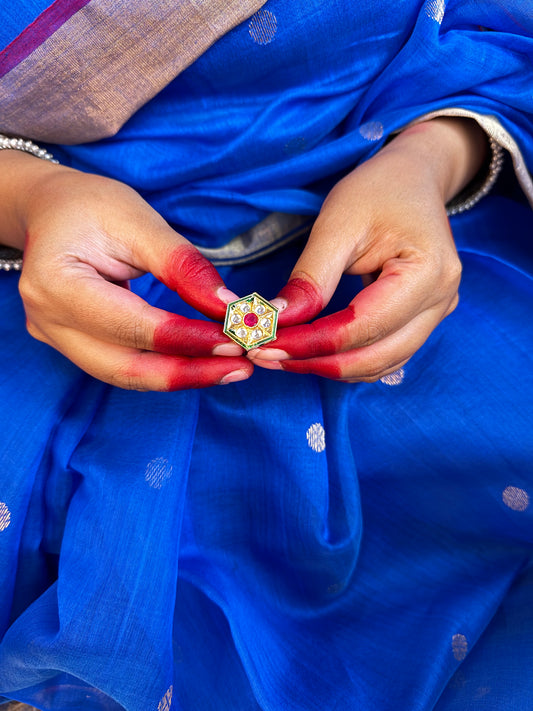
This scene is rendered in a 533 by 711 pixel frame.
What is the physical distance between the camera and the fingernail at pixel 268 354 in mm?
544

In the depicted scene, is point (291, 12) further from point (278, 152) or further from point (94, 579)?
point (94, 579)

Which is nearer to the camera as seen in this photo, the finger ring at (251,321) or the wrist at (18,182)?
the finger ring at (251,321)

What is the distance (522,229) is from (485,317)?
213mm

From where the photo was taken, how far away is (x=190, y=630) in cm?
62

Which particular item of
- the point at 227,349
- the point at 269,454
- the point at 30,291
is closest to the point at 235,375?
the point at 227,349

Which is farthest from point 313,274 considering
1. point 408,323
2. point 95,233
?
point 95,233

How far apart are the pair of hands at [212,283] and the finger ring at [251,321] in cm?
2

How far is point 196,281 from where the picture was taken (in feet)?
1.76

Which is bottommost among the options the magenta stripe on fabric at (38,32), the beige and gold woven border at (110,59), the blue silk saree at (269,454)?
the blue silk saree at (269,454)

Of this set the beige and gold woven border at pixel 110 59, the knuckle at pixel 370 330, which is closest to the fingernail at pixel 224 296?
the knuckle at pixel 370 330

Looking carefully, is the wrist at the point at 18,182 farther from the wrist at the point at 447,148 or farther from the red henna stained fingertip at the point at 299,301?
the wrist at the point at 447,148

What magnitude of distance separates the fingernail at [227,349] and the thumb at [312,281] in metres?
0.05

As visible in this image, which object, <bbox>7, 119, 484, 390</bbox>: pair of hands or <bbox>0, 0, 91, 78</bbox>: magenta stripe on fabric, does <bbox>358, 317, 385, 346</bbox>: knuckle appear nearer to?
<bbox>7, 119, 484, 390</bbox>: pair of hands

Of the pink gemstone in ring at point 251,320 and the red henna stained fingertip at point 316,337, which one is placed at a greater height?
Result: the pink gemstone in ring at point 251,320
